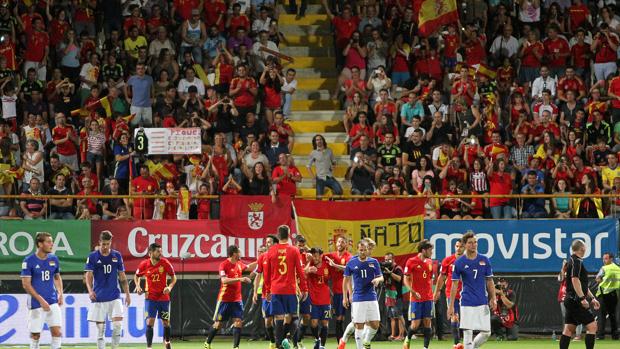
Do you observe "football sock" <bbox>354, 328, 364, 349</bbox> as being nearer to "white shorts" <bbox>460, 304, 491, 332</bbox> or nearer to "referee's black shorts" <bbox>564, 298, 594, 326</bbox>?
"white shorts" <bbox>460, 304, 491, 332</bbox>

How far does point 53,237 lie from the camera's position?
28.7m

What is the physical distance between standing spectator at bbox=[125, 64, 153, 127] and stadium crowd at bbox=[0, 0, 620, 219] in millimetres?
46

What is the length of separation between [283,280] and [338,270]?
329 centimetres

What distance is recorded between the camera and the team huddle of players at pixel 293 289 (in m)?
20.8

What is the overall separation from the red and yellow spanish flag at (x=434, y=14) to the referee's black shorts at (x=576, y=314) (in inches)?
559

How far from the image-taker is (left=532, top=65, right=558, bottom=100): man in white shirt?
110 ft

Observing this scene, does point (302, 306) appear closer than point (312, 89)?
Yes

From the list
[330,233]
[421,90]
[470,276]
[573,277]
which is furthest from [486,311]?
[421,90]

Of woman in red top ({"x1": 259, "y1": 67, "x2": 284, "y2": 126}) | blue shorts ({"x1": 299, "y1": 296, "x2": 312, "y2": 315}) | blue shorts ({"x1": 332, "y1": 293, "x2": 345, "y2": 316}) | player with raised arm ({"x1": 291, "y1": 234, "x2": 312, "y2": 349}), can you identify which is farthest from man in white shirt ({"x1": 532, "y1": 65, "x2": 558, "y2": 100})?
blue shorts ({"x1": 299, "y1": 296, "x2": 312, "y2": 315})

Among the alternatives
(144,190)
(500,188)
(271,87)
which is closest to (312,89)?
(271,87)

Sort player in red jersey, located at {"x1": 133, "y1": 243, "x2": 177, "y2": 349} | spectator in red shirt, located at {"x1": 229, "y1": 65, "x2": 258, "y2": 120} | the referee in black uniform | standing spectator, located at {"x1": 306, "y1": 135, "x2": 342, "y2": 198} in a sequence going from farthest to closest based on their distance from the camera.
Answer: spectator in red shirt, located at {"x1": 229, "y1": 65, "x2": 258, "y2": 120} < standing spectator, located at {"x1": 306, "y1": 135, "x2": 342, "y2": 198} < player in red jersey, located at {"x1": 133, "y1": 243, "x2": 177, "y2": 349} < the referee in black uniform

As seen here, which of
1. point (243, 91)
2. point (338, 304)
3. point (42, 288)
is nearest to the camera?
point (42, 288)

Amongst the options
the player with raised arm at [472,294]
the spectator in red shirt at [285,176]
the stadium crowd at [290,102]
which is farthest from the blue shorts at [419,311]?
the spectator in red shirt at [285,176]

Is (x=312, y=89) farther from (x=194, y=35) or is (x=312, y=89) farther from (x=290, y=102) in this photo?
(x=194, y=35)
